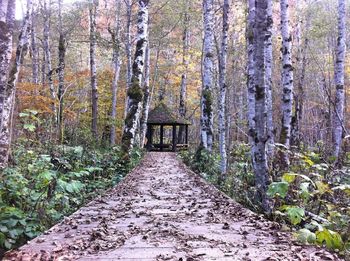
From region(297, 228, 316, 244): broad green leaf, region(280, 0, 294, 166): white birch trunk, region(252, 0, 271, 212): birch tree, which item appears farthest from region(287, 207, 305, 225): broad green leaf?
region(280, 0, 294, 166): white birch trunk

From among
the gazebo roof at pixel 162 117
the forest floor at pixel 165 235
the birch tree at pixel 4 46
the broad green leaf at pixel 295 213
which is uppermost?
the birch tree at pixel 4 46

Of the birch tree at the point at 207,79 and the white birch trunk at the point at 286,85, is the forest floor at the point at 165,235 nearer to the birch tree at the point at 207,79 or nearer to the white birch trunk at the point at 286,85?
the white birch trunk at the point at 286,85

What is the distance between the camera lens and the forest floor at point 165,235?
368 cm

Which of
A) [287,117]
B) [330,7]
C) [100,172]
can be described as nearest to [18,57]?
[100,172]

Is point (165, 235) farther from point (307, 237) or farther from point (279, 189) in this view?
point (307, 237)

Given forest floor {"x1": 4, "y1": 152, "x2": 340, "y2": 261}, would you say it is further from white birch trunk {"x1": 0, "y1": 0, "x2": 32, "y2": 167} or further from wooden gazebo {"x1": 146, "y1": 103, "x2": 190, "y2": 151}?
wooden gazebo {"x1": 146, "y1": 103, "x2": 190, "y2": 151}

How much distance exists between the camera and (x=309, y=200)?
5.84 metres

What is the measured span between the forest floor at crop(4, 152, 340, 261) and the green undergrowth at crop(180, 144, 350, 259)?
0.61 feet

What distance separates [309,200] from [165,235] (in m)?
2.46

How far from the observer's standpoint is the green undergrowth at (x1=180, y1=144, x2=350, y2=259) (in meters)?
3.87

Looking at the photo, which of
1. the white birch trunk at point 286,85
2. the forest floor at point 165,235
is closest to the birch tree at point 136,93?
the white birch trunk at point 286,85

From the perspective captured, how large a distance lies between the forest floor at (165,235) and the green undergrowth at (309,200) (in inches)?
7.4

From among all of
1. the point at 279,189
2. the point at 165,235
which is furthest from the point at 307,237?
the point at 165,235

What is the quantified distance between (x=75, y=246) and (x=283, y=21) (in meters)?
10.8
